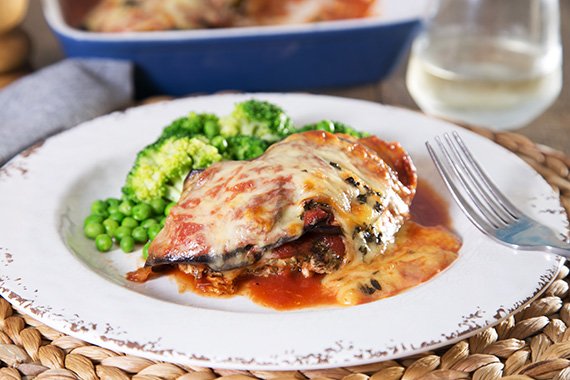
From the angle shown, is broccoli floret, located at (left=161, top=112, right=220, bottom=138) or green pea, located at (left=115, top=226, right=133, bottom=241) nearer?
green pea, located at (left=115, top=226, right=133, bottom=241)

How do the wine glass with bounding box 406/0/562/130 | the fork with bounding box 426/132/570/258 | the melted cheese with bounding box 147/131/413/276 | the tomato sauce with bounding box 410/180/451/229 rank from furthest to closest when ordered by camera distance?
the wine glass with bounding box 406/0/562/130 < the tomato sauce with bounding box 410/180/451/229 < the fork with bounding box 426/132/570/258 < the melted cheese with bounding box 147/131/413/276

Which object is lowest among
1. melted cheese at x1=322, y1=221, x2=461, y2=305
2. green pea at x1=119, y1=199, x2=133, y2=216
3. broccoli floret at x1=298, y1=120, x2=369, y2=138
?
green pea at x1=119, y1=199, x2=133, y2=216

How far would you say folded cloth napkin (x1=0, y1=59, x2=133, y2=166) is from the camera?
3.95 metres

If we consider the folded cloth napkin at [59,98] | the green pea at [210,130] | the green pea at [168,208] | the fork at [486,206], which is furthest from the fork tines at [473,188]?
the folded cloth napkin at [59,98]

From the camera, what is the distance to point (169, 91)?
4.92 metres

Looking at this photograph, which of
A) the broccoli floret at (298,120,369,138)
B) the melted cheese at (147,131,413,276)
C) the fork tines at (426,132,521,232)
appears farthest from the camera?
the broccoli floret at (298,120,369,138)

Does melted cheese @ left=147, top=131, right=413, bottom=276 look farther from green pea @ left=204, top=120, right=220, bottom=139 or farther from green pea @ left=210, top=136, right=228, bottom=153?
green pea @ left=204, top=120, right=220, bottom=139

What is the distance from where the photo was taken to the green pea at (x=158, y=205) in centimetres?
332

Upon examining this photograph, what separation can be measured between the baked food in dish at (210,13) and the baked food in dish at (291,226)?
84.4 inches

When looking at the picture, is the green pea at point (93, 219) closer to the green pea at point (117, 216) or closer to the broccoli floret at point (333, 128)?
the green pea at point (117, 216)

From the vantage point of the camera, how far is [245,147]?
3342 millimetres

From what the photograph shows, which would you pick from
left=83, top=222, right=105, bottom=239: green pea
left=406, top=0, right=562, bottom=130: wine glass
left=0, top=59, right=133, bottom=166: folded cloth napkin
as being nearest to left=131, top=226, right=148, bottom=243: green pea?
left=83, top=222, right=105, bottom=239: green pea

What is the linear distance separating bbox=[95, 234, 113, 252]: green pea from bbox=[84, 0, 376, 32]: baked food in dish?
6.53ft

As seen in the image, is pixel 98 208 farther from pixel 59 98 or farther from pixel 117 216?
pixel 59 98
